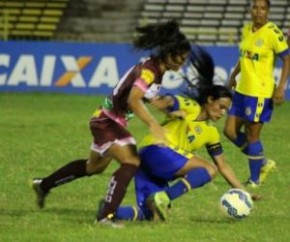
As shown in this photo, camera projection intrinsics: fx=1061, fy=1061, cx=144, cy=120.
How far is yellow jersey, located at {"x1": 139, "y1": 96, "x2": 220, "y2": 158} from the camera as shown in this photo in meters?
8.79

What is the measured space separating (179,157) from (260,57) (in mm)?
3240

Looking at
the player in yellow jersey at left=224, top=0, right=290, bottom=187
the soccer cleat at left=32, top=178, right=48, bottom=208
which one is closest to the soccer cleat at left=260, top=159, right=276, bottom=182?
the player in yellow jersey at left=224, top=0, right=290, bottom=187

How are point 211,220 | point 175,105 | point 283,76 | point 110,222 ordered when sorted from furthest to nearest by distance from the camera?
point 283,76, point 211,220, point 175,105, point 110,222

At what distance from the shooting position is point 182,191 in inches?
336

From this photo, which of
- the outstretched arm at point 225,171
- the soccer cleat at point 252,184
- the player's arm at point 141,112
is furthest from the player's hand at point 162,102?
the soccer cleat at point 252,184

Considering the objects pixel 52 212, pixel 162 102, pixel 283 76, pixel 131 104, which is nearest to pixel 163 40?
pixel 162 102

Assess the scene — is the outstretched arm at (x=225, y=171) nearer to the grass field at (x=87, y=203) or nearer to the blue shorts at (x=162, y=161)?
the grass field at (x=87, y=203)

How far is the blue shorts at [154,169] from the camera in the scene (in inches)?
341

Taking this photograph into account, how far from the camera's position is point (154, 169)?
872 cm

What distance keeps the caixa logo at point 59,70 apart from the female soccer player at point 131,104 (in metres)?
16.4

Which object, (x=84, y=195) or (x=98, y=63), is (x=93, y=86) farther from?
(x=84, y=195)

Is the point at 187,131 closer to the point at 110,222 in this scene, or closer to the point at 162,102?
the point at 162,102

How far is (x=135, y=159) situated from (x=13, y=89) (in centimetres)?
1711

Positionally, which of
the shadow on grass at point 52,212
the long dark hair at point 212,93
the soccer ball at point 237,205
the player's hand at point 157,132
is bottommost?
the shadow on grass at point 52,212
